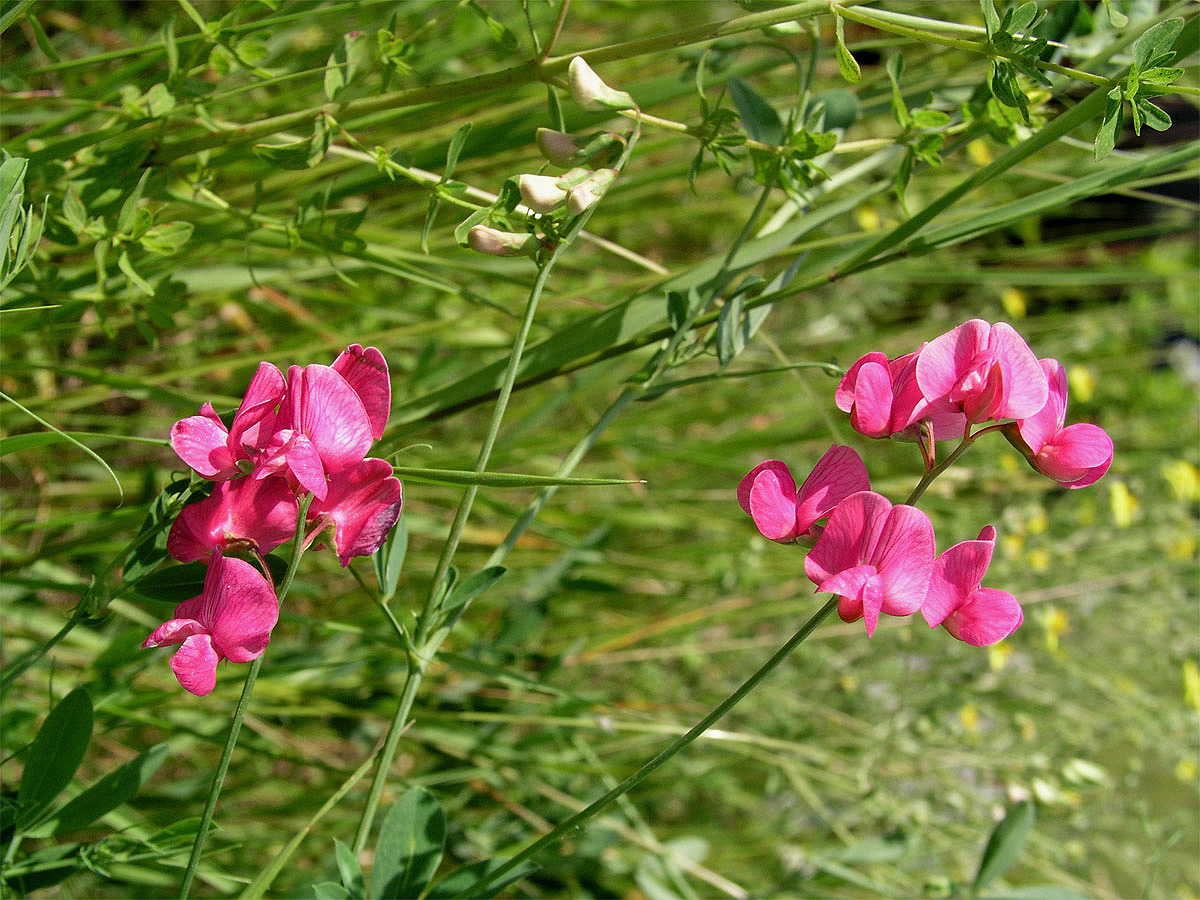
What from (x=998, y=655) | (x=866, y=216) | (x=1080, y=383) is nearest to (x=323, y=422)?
(x=998, y=655)

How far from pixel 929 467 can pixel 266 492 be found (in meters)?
0.32

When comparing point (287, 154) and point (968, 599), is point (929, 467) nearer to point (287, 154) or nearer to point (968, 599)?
point (968, 599)

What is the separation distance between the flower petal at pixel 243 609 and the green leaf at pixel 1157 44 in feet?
1.68

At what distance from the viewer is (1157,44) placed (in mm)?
491

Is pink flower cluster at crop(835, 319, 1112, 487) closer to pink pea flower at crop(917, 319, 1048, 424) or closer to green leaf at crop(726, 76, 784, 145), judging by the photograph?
pink pea flower at crop(917, 319, 1048, 424)

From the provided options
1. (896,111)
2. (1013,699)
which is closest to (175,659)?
(896,111)

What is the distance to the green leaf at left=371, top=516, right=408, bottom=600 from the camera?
54 cm

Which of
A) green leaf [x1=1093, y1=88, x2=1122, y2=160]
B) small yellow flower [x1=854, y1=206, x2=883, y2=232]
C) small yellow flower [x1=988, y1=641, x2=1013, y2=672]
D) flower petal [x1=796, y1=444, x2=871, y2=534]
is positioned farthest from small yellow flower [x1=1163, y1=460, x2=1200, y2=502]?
flower petal [x1=796, y1=444, x2=871, y2=534]

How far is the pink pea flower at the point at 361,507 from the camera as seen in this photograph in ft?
1.38

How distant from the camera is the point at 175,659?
0.38 metres

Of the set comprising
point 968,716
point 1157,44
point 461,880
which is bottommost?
point 968,716

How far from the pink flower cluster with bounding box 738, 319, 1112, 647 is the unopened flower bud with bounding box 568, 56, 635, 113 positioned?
21 cm

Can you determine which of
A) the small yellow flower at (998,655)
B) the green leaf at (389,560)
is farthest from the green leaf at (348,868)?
the small yellow flower at (998,655)

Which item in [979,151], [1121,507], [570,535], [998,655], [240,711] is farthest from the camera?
[979,151]
